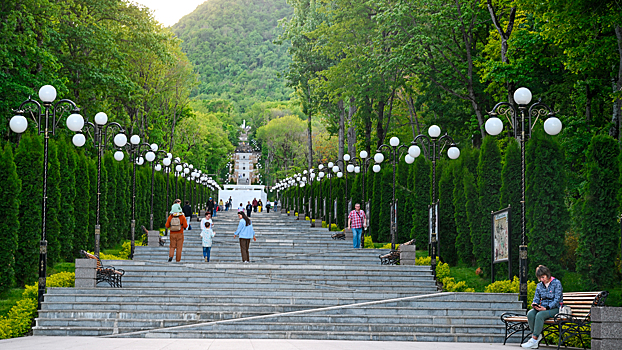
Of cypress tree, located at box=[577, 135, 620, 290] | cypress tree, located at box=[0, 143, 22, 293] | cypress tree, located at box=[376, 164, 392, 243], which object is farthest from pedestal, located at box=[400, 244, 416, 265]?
cypress tree, located at box=[0, 143, 22, 293]

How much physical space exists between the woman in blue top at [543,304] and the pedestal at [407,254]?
893 cm

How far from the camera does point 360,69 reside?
34.9 m


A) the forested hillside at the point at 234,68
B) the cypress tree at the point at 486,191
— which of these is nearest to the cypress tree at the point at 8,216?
the cypress tree at the point at 486,191

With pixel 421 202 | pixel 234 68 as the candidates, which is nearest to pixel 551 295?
pixel 421 202

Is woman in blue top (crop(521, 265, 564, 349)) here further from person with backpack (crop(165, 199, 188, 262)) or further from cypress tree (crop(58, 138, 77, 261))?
cypress tree (crop(58, 138, 77, 261))

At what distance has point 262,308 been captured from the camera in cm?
1479

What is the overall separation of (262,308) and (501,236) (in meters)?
6.21

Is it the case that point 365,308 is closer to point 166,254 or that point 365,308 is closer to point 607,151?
point 607,151

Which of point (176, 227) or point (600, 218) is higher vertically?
point (600, 218)

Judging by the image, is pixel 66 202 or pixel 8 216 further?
pixel 66 202

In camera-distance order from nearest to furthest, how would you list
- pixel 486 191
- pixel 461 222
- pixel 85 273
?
1. pixel 85 273
2. pixel 486 191
3. pixel 461 222

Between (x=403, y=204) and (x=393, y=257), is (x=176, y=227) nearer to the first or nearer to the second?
(x=393, y=257)

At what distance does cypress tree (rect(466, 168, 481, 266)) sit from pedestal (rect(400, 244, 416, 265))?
187cm

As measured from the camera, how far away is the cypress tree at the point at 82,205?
22.9 meters
